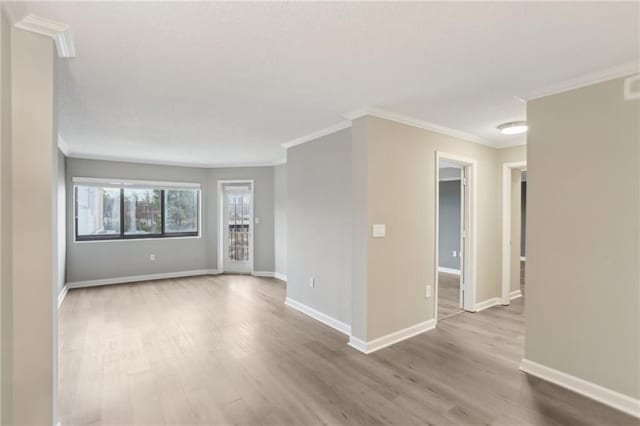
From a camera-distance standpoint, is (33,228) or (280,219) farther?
(280,219)

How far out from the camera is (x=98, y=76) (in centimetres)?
237

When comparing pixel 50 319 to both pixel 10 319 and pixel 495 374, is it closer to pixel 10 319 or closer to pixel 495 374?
pixel 10 319

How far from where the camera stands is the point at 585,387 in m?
2.39

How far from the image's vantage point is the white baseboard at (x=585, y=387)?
218 cm

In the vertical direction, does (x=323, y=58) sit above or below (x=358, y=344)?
above

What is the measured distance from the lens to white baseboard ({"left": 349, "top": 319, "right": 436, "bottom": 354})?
10.3ft

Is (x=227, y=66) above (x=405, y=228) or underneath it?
above

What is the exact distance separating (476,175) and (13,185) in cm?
471

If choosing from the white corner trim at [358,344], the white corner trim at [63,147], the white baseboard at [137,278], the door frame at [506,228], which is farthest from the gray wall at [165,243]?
the door frame at [506,228]

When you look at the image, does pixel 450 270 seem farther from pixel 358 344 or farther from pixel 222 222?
pixel 222 222

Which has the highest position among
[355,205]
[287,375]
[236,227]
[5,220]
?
[355,205]

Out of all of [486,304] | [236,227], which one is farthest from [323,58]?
[236,227]

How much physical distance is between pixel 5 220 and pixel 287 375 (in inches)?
86.6

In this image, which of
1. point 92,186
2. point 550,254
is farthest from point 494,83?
point 92,186
